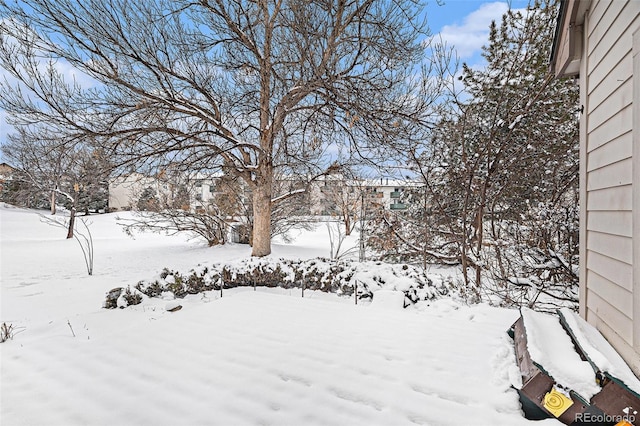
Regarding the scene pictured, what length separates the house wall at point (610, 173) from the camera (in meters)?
1.86

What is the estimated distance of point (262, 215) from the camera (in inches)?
338

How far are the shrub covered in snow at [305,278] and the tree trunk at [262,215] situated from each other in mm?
2477

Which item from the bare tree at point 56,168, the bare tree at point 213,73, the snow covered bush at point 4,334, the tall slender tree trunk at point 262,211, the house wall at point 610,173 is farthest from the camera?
the tall slender tree trunk at point 262,211

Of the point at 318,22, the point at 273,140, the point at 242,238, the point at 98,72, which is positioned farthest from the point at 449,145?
the point at 242,238

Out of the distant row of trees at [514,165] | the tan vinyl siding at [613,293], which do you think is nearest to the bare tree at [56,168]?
the distant row of trees at [514,165]

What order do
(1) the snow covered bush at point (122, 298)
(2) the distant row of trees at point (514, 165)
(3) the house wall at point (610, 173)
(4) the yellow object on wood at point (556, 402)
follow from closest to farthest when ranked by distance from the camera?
(4) the yellow object on wood at point (556, 402) < (3) the house wall at point (610, 173) < (1) the snow covered bush at point (122, 298) < (2) the distant row of trees at point (514, 165)

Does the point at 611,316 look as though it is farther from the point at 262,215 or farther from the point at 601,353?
the point at 262,215

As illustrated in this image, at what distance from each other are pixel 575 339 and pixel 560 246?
376 cm

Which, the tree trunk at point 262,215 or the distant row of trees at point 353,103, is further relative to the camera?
the tree trunk at point 262,215

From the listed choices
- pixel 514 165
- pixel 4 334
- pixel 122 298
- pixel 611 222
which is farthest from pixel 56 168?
pixel 611 222

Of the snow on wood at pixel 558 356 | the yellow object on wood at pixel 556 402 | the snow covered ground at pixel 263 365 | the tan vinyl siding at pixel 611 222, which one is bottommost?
the snow covered ground at pixel 263 365

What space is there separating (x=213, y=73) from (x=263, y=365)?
681cm

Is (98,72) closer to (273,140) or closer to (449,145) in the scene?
(273,140)

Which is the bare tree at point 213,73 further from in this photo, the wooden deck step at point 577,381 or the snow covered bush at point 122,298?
the wooden deck step at point 577,381
